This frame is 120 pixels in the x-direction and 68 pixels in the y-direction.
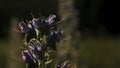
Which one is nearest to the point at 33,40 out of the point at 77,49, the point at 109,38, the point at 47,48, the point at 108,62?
the point at 47,48

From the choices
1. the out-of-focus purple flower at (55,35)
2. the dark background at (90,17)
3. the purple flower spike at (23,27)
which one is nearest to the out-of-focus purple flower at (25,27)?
the purple flower spike at (23,27)

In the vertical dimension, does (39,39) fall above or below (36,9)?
below

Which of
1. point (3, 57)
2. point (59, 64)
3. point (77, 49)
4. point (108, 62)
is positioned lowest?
point (59, 64)

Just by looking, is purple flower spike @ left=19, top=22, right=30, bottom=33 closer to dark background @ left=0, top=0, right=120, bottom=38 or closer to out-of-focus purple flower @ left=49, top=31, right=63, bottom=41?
out-of-focus purple flower @ left=49, top=31, right=63, bottom=41

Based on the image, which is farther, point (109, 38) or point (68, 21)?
point (109, 38)

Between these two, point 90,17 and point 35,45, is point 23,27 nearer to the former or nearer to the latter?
point 35,45

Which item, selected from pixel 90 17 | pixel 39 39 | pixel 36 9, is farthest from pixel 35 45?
pixel 36 9

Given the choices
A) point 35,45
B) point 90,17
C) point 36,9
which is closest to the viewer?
point 35,45

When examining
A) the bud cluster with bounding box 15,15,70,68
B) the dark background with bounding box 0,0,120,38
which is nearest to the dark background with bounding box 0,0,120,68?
the dark background with bounding box 0,0,120,38

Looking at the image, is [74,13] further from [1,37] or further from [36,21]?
[1,37]
